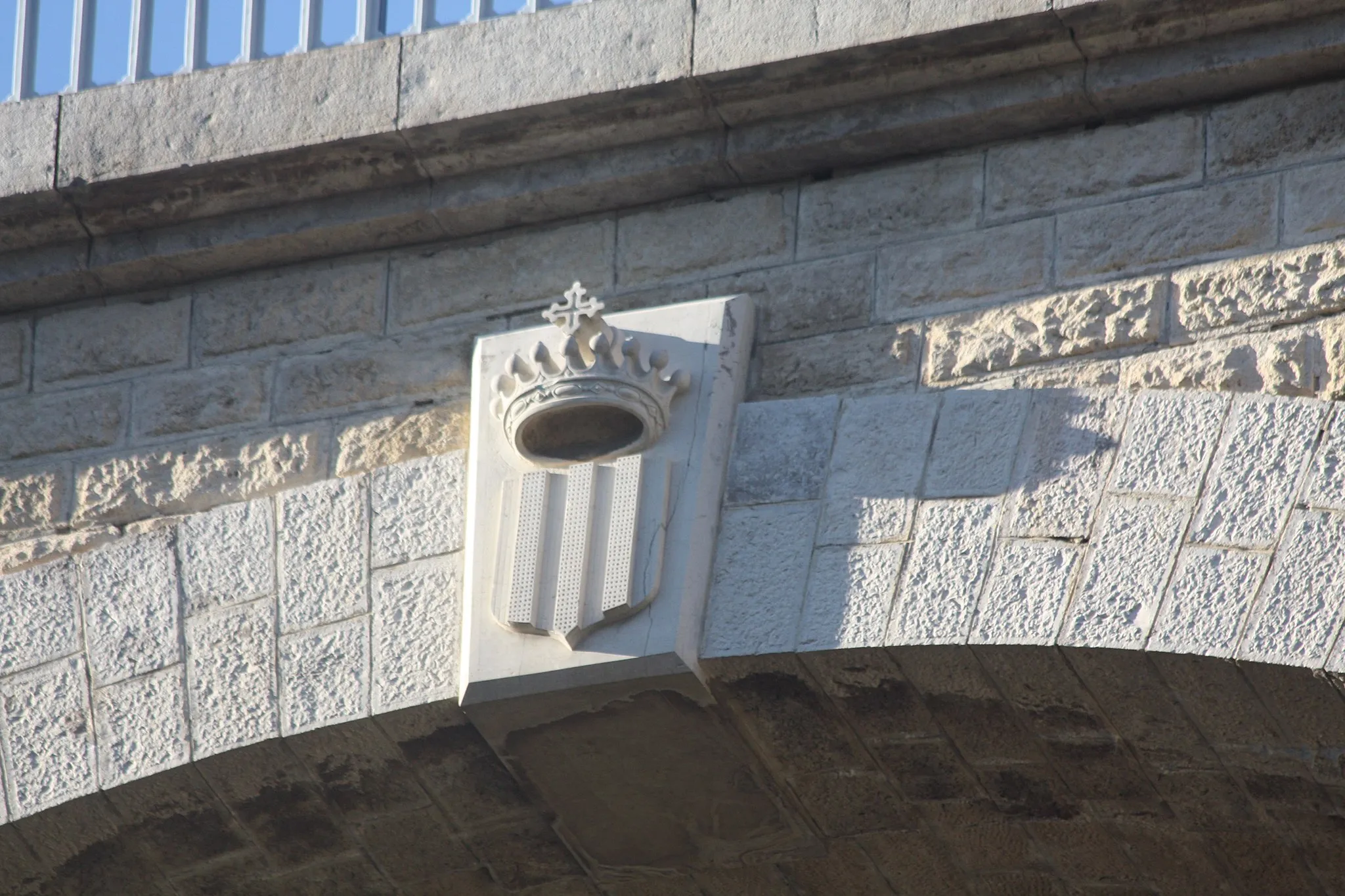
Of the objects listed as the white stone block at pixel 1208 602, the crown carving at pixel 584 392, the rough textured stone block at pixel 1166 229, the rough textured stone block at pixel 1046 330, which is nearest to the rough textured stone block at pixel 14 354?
the crown carving at pixel 584 392

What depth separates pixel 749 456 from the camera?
11.8 feet

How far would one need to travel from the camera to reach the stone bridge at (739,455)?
334 cm

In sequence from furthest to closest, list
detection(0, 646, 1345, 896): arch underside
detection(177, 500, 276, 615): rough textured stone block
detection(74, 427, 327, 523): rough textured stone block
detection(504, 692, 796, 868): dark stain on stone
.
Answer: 1. detection(74, 427, 327, 523): rough textured stone block
2. detection(177, 500, 276, 615): rough textured stone block
3. detection(504, 692, 796, 868): dark stain on stone
4. detection(0, 646, 1345, 896): arch underside

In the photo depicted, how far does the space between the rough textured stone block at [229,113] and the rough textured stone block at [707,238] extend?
0.50m

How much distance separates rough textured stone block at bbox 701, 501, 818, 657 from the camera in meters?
3.41

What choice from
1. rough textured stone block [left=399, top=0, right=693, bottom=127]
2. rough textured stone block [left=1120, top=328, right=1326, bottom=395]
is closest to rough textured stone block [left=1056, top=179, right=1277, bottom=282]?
rough textured stone block [left=1120, top=328, right=1326, bottom=395]

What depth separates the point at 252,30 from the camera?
4145 mm

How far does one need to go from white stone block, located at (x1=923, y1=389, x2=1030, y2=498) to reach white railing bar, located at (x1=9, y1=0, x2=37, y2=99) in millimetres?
1985

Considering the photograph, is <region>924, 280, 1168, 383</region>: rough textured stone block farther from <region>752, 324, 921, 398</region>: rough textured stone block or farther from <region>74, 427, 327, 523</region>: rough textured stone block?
<region>74, 427, 327, 523</region>: rough textured stone block

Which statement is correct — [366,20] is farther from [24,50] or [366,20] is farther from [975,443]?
[975,443]

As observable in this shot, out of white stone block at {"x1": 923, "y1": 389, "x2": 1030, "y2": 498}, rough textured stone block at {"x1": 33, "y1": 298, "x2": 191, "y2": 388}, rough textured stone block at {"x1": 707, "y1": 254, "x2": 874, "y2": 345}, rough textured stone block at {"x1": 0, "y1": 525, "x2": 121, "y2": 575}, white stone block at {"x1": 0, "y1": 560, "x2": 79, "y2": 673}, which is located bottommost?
white stone block at {"x1": 923, "y1": 389, "x2": 1030, "y2": 498}

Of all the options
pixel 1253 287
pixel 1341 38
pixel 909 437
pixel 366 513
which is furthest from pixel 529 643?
pixel 1341 38

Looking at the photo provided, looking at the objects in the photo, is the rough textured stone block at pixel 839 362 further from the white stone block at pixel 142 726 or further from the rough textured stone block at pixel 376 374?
the white stone block at pixel 142 726

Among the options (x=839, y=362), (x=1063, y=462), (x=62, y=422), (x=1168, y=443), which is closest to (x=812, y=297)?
(x=839, y=362)
